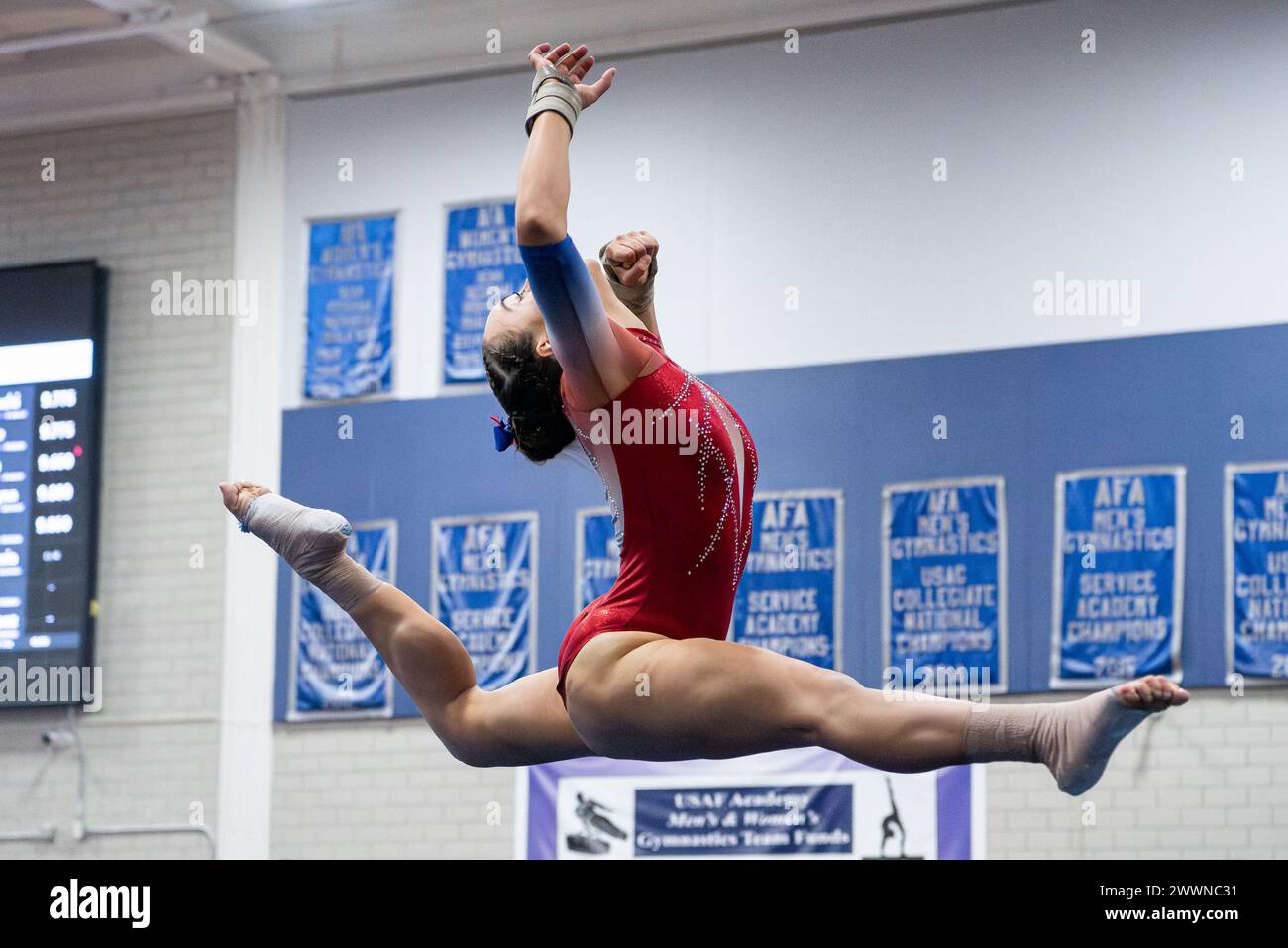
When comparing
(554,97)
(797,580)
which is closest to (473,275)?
(797,580)

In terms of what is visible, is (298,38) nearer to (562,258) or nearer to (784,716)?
(562,258)

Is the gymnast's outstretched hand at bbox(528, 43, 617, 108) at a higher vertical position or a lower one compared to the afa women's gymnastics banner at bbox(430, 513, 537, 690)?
higher

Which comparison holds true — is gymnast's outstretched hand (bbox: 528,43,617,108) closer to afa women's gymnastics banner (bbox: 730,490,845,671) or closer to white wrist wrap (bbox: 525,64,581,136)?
white wrist wrap (bbox: 525,64,581,136)

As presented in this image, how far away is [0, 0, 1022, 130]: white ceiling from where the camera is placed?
7.44m

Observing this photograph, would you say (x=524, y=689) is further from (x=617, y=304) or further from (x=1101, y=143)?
(x=1101, y=143)

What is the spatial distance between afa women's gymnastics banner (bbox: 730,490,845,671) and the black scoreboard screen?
333 cm

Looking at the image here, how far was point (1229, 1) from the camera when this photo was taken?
6.62 metres

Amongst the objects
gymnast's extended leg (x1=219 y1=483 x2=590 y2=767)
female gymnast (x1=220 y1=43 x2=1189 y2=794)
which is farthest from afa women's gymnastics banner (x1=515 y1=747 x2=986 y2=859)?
female gymnast (x1=220 y1=43 x2=1189 y2=794)

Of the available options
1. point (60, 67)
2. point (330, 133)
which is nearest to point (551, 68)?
point (330, 133)

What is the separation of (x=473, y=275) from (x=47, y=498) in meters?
2.41

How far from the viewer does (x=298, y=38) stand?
7.98 metres

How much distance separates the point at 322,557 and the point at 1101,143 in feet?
15.6

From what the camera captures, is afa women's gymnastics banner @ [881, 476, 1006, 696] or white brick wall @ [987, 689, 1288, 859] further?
afa women's gymnastics banner @ [881, 476, 1006, 696]

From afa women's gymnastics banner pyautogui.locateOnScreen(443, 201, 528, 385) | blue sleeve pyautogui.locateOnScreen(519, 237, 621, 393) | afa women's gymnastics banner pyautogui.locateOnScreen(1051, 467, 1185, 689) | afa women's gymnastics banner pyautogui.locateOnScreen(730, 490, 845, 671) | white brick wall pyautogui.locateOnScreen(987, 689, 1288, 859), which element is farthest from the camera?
afa women's gymnastics banner pyautogui.locateOnScreen(443, 201, 528, 385)
